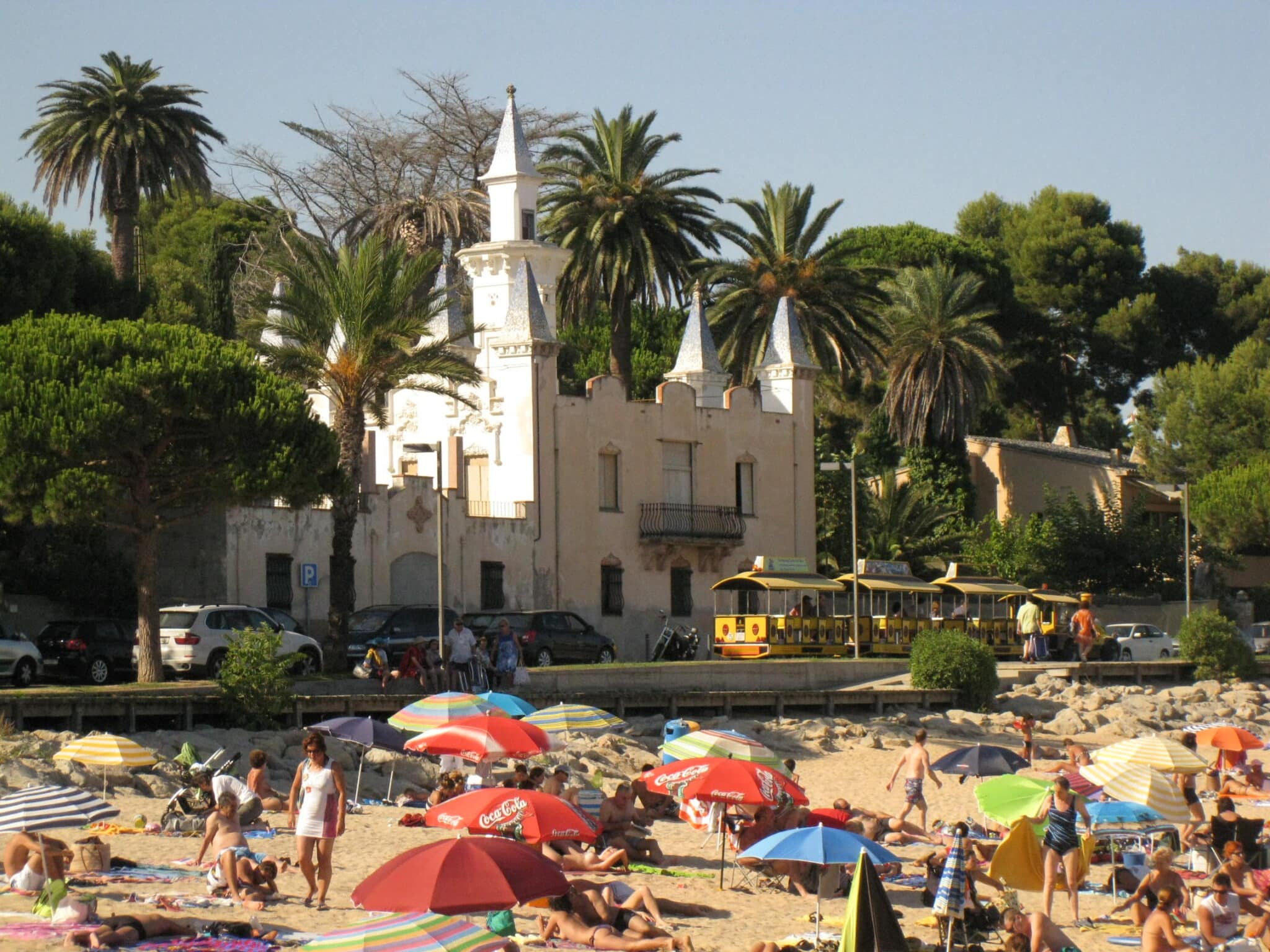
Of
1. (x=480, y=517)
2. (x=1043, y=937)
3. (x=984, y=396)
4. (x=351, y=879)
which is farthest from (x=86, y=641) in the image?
(x=984, y=396)

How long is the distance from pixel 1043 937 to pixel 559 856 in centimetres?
536

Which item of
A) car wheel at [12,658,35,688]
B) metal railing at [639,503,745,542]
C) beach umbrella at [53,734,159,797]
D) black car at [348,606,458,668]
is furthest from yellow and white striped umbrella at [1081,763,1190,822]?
metal railing at [639,503,745,542]

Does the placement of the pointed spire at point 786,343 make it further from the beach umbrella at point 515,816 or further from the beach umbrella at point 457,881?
the beach umbrella at point 457,881

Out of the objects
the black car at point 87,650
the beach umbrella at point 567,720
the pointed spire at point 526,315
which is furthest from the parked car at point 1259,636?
the black car at point 87,650

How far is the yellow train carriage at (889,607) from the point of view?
45.9 metres

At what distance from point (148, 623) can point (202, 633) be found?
6.64 ft

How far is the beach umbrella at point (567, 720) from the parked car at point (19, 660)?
35.8ft

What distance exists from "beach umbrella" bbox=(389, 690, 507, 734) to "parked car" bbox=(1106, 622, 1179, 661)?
30.2 metres

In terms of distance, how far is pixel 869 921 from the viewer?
1427 cm

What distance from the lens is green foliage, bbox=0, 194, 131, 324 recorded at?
44438mm

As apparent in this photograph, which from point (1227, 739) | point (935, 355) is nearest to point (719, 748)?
point (1227, 739)

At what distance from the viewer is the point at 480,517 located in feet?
145

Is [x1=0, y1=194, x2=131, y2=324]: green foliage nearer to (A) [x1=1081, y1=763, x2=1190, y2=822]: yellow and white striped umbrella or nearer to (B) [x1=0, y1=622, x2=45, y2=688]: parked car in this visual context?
(B) [x1=0, y1=622, x2=45, y2=688]: parked car

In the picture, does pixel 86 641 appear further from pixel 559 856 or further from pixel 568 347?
pixel 568 347
